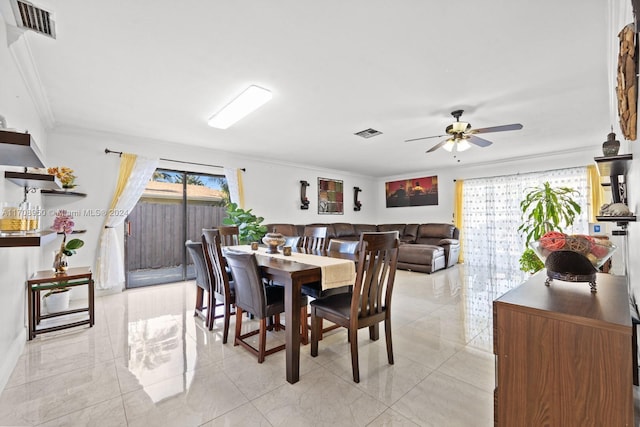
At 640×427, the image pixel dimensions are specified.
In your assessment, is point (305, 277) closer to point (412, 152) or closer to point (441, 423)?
point (441, 423)

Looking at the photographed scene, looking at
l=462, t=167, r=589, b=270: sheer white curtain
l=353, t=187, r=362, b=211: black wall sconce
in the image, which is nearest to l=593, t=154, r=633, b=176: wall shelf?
l=462, t=167, r=589, b=270: sheer white curtain

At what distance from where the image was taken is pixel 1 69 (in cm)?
180

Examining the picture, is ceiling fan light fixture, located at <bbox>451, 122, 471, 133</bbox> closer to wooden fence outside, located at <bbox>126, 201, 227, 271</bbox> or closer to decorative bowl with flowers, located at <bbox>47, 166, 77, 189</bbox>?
wooden fence outside, located at <bbox>126, 201, 227, 271</bbox>

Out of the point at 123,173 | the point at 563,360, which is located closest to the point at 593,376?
the point at 563,360

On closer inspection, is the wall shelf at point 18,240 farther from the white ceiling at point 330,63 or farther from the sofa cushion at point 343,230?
the sofa cushion at point 343,230

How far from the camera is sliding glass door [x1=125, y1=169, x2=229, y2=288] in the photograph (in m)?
4.66

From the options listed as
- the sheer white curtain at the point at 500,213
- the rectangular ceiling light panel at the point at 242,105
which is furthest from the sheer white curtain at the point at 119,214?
the sheer white curtain at the point at 500,213

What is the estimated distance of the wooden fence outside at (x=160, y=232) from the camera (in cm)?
464

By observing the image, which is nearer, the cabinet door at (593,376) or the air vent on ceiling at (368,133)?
the cabinet door at (593,376)

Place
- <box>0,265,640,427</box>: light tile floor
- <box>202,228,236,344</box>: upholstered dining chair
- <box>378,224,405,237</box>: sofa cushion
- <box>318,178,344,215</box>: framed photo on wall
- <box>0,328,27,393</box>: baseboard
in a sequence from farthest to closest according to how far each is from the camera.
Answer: <box>378,224,405,237</box>: sofa cushion
<box>318,178,344,215</box>: framed photo on wall
<box>202,228,236,344</box>: upholstered dining chair
<box>0,328,27,393</box>: baseboard
<box>0,265,640,427</box>: light tile floor

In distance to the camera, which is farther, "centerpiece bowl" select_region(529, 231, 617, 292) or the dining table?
the dining table

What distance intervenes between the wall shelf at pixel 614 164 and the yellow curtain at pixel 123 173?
521 centimetres

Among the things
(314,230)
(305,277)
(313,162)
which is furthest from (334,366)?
(313,162)

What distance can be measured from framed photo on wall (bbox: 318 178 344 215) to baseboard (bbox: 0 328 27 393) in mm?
5537
